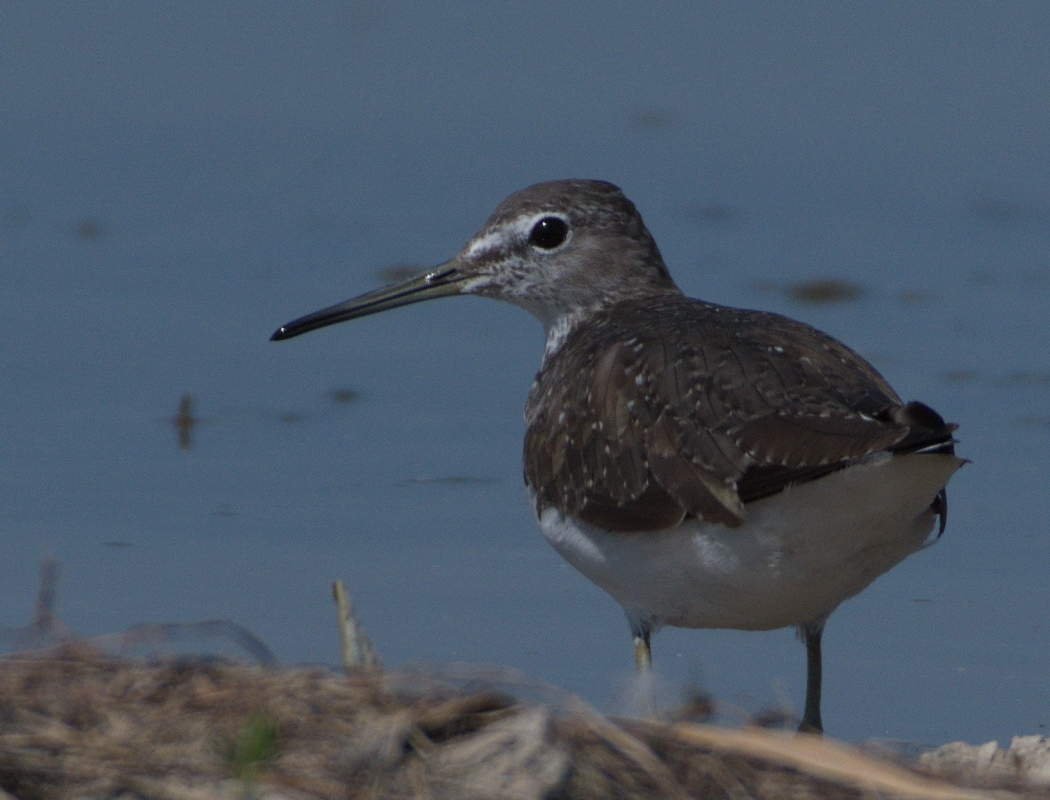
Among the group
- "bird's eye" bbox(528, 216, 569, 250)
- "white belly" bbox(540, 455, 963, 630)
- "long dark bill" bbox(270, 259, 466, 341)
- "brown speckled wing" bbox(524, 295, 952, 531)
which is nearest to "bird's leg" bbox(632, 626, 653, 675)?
"white belly" bbox(540, 455, 963, 630)

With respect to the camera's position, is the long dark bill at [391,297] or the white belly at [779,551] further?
the long dark bill at [391,297]

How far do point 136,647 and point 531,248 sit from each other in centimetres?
340

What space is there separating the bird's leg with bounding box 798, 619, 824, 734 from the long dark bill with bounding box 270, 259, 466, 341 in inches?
93.6

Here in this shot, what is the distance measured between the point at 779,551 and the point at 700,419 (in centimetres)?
51

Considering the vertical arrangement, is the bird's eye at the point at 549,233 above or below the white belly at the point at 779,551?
above

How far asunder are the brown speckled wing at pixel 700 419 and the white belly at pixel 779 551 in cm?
7

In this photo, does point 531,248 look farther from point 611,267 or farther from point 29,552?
point 29,552

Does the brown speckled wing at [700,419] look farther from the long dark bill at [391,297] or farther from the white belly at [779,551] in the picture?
the long dark bill at [391,297]

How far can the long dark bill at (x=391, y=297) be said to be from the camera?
8742mm

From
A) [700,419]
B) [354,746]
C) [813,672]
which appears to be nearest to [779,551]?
[700,419]

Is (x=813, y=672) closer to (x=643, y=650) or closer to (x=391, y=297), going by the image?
(x=643, y=650)

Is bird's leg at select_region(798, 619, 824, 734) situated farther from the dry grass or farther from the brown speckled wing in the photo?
the dry grass

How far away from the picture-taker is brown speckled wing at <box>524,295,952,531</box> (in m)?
6.16

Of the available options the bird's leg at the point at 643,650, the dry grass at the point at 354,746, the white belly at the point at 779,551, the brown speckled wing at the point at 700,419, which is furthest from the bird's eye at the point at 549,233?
the dry grass at the point at 354,746
